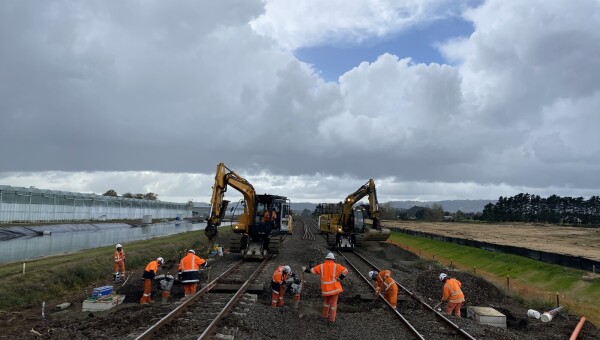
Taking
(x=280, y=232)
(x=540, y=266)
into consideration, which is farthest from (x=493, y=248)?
(x=280, y=232)

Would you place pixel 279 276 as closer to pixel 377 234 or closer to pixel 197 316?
pixel 197 316

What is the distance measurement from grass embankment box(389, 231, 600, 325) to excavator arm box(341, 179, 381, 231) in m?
6.15

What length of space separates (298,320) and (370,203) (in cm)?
2055

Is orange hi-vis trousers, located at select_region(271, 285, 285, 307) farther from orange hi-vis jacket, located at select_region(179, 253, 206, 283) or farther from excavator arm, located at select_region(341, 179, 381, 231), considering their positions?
excavator arm, located at select_region(341, 179, 381, 231)

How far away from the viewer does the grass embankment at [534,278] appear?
1895 cm

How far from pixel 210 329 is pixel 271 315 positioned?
2.55 metres

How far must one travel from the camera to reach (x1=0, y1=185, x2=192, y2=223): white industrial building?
72.4m

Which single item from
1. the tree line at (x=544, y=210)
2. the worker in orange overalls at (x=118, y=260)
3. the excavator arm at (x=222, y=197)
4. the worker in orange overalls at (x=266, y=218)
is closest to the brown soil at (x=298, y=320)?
the worker in orange overalls at (x=118, y=260)

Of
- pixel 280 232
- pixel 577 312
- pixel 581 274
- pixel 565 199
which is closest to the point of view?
pixel 577 312

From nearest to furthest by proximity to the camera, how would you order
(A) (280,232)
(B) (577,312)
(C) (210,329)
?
(C) (210,329) → (B) (577,312) → (A) (280,232)

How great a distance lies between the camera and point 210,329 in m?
10.3

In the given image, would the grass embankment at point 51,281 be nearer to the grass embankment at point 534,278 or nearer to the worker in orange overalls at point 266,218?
the worker in orange overalls at point 266,218

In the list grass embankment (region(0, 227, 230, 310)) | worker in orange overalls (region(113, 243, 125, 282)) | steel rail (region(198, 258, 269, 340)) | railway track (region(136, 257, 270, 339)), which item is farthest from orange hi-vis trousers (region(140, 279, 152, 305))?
worker in orange overalls (region(113, 243, 125, 282))

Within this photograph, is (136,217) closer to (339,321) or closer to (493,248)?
(493,248)
